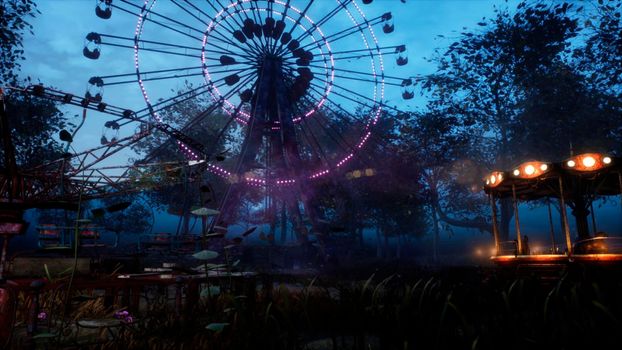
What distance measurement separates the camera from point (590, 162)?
9.95m

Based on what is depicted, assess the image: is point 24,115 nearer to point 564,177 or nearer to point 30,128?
point 30,128

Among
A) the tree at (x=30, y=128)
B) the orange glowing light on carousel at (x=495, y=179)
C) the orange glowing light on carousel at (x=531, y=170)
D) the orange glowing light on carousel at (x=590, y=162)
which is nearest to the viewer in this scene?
the orange glowing light on carousel at (x=590, y=162)

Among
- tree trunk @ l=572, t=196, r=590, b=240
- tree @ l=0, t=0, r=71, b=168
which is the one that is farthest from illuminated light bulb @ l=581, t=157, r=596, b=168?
tree @ l=0, t=0, r=71, b=168

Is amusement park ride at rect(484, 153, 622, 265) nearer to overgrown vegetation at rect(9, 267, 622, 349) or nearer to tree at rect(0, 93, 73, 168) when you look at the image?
overgrown vegetation at rect(9, 267, 622, 349)

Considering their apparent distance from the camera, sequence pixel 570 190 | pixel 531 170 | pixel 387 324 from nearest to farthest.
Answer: pixel 387 324, pixel 531 170, pixel 570 190

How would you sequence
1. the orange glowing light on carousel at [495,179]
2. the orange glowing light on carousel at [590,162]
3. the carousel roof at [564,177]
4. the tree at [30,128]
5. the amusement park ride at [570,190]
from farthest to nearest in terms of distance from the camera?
the tree at [30,128] < the orange glowing light on carousel at [495,179] < the carousel roof at [564,177] < the orange glowing light on carousel at [590,162] < the amusement park ride at [570,190]

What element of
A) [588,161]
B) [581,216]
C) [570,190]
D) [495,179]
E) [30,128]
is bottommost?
[581,216]

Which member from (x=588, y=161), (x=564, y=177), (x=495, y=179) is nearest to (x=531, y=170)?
(x=495, y=179)

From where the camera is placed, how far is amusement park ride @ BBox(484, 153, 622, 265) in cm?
938

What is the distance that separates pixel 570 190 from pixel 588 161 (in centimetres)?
329

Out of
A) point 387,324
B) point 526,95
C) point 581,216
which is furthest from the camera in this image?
point 526,95

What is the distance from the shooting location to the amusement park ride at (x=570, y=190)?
9.38 m

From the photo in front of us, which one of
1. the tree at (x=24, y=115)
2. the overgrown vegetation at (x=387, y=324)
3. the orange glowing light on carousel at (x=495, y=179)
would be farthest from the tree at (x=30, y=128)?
the orange glowing light on carousel at (x=495, y=179)

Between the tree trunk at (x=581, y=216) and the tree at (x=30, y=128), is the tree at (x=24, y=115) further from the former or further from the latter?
the tree trunk at (x=581, y=216)
